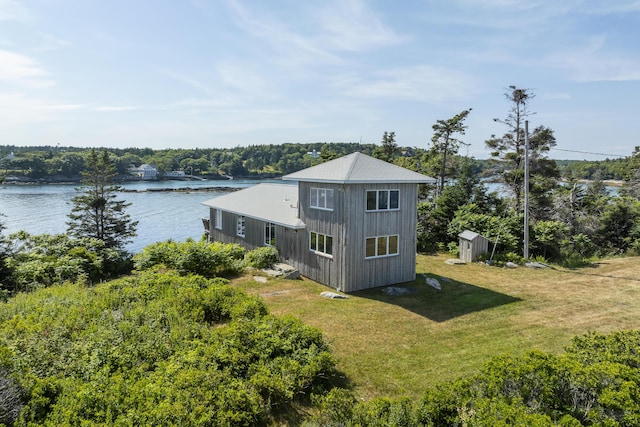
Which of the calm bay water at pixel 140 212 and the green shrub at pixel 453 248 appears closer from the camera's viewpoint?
the green shrub at pixel 453 248

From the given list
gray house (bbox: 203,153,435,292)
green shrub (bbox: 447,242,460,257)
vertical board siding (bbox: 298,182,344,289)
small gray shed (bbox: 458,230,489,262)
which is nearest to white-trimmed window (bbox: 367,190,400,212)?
gray house (bbox: 203,153,435,292)

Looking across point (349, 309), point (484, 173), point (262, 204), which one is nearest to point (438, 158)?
point (484, 173)

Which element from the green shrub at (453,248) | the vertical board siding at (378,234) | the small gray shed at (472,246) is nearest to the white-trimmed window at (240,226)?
the vertical board siding at (378,234)

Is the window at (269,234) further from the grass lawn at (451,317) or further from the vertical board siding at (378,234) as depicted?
the vertical board siding at (378,234)

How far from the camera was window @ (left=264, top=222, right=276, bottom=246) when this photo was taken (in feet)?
58.2

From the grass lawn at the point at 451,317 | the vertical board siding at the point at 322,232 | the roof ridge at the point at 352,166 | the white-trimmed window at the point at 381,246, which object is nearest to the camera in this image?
the grass lawn at the point at 451,317

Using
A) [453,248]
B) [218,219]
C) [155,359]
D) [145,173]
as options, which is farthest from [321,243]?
[145,173]

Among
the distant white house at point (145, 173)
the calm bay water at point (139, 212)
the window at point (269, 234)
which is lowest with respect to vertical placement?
the calm bay water at point (139, 212)

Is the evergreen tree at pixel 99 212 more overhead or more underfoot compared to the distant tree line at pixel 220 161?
more underfoot

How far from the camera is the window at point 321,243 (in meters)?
14.3

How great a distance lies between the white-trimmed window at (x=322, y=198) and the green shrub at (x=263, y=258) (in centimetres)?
Result: 350

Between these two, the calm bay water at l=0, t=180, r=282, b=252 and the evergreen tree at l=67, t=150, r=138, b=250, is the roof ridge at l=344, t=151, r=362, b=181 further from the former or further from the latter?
the calm bay water at l=0, t=180, r=282, b=252

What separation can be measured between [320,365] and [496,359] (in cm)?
315

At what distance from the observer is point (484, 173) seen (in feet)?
85.5
